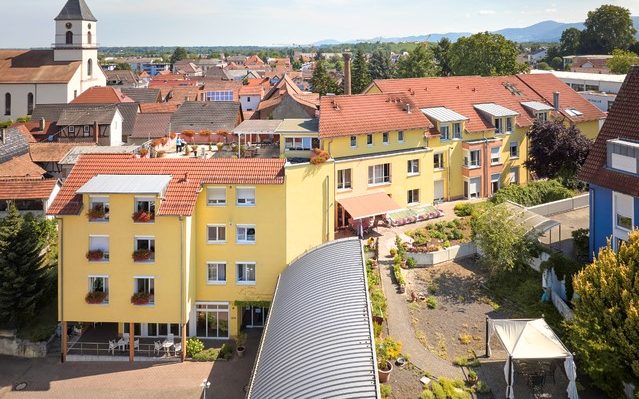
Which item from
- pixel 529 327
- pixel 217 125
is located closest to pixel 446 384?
pixel 529 327

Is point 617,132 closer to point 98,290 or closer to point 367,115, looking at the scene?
point 367,115

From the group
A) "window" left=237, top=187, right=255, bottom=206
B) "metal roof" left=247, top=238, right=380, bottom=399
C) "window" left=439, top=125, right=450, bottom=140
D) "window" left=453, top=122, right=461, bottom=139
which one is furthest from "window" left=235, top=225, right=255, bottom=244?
"window" left=453, top=122, right=461, bottom=139

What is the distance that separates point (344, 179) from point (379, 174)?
128 inches

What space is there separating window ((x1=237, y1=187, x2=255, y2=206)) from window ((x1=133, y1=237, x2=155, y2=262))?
5.55 metres

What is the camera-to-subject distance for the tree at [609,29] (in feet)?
464

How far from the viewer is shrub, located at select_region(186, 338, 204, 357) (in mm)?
33656

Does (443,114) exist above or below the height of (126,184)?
above

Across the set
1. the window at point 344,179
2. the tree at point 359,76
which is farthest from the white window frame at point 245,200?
the tree at point 359,76

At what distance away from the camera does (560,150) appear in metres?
49.9

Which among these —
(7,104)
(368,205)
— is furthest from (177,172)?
(7,104)

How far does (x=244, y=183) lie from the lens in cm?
3497

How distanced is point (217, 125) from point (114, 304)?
134 ft

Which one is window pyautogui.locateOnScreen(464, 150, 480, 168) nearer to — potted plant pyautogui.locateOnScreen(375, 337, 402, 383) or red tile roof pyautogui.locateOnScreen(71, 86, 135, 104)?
potted plant pyautogui.locateOnScreen(375, 337, 402, 383)

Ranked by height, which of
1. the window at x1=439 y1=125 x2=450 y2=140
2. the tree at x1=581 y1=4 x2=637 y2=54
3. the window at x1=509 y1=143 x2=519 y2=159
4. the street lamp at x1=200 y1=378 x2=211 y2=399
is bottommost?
the street lamp at x1=200 y1=378 x2=211 y2=399
